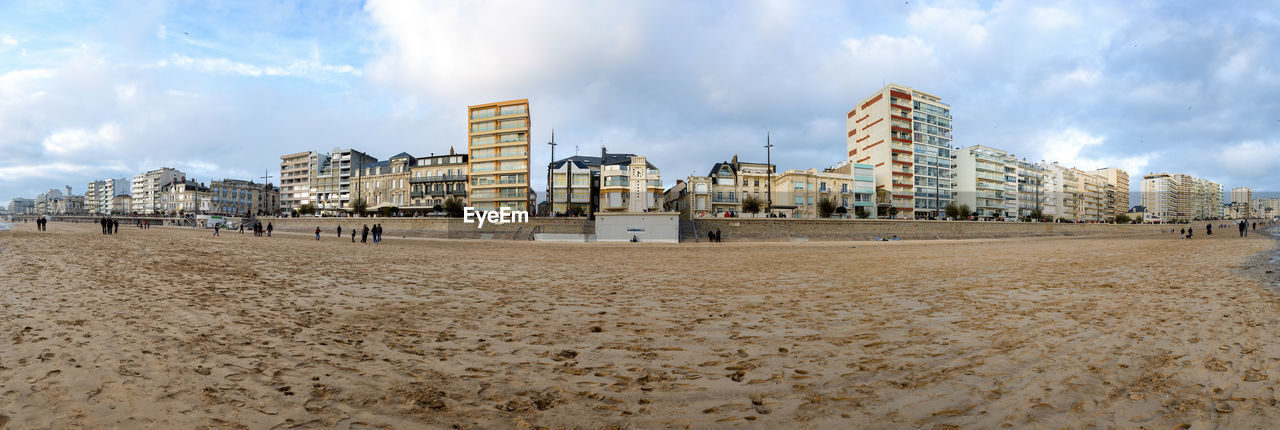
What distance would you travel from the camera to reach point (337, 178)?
89.6m

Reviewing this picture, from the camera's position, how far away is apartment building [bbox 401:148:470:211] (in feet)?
229

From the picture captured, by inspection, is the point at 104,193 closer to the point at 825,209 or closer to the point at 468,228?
the point at 468,228

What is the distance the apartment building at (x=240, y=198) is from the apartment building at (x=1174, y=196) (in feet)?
891

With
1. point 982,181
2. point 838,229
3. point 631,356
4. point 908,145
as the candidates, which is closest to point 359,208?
point 838,229

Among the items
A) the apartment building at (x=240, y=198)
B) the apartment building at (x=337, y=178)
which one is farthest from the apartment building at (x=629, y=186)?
the apartment building at (x=240, y=198)

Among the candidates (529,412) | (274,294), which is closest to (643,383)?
(529,412)

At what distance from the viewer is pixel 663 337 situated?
6070mm

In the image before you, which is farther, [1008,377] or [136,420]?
[1008,377]

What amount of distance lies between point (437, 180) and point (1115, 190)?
184 m

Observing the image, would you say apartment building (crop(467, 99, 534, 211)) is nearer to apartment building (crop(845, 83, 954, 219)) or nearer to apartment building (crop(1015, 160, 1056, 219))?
apartment building (crop(845, 83, 954, 219))

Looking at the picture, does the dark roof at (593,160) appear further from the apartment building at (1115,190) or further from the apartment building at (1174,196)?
the apartment building at (1174,196)

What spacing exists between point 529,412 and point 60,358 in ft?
17.2

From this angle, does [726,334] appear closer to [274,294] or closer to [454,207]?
[274,294]

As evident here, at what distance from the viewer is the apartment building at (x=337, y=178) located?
288 ft
